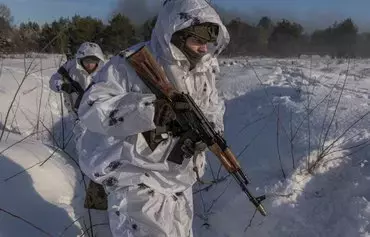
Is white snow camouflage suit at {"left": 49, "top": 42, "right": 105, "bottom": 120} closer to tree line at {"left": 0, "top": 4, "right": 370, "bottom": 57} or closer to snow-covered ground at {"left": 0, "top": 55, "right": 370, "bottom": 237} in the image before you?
snow-covered ground at {"left": 0, "top": 55, "right": 370, "bottom": 237}

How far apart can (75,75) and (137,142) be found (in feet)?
13.6

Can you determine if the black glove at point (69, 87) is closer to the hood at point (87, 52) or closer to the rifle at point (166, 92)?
the hood at point (87, 52)

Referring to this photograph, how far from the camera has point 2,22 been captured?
441 centimetres

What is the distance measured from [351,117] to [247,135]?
0.85 m

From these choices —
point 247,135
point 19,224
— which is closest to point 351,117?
point 247,135

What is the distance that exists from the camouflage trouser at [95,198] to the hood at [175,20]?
1.29m

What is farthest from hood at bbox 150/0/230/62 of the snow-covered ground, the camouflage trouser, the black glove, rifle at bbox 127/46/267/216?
the black glove

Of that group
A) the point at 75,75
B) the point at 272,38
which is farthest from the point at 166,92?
the point at 272,38

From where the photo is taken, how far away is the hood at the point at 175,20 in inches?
95.9

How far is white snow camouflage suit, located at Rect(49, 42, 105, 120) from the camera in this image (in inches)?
239

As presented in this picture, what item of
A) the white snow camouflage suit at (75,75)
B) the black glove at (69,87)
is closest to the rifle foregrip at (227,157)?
the white snow camouflage suit at (75,75)

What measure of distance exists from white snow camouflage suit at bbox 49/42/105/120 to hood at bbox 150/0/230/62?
11.3 feet

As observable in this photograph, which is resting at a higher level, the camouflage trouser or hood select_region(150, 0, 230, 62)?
hood select_region(150, 0, 230, 62)

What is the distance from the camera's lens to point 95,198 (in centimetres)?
344
